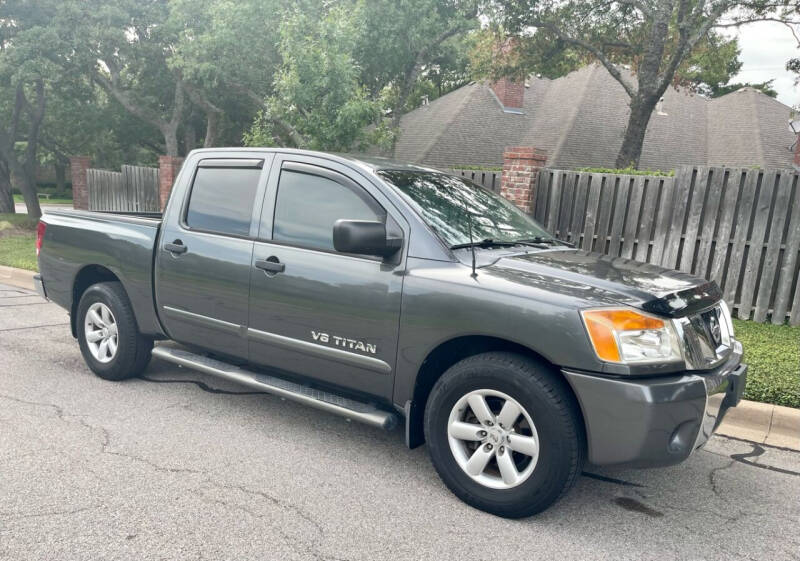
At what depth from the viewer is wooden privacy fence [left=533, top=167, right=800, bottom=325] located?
24.9 feet

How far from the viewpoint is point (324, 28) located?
387 inches

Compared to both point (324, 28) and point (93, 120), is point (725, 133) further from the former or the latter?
point (93, 120)

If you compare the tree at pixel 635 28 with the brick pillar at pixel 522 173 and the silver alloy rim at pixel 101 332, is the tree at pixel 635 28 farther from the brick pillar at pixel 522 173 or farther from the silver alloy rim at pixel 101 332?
the silver alloy rim at pixel 101 332

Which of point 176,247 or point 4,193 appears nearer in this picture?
point 176,247

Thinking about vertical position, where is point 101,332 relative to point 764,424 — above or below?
above

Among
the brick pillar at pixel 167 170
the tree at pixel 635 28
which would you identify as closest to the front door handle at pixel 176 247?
the brick pillar at pixel 167 170

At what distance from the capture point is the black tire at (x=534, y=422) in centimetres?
295

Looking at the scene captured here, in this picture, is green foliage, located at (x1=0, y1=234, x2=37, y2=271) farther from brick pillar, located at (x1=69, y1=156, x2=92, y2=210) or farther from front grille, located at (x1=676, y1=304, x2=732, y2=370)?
front grille, located at (x1=676, y1=304, x2=732, y2=370)

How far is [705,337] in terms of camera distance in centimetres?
320

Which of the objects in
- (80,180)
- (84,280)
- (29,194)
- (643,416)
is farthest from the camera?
(29,194)

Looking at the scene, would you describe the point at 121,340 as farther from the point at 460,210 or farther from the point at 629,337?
the point at 629,337

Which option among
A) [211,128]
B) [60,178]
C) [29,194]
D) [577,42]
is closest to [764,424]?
[577,42]

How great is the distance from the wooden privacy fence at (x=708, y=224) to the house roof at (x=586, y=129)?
13.4 metres

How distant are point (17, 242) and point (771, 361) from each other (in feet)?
46.4
